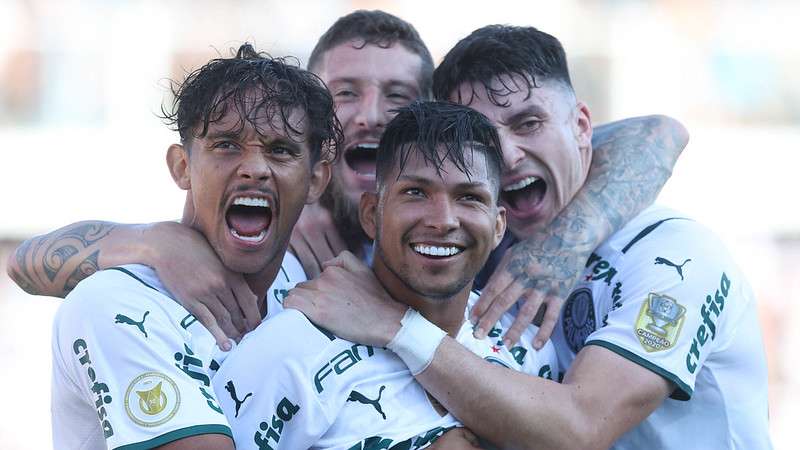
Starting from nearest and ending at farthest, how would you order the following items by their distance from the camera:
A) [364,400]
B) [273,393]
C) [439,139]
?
[273,393] < [364,400] < [439,139]

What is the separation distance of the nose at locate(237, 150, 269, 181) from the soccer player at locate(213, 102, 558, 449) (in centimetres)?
35

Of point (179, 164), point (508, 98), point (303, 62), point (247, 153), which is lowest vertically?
point (303, 62)

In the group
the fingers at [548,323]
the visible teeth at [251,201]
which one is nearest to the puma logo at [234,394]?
the visible teeth at [251,201]

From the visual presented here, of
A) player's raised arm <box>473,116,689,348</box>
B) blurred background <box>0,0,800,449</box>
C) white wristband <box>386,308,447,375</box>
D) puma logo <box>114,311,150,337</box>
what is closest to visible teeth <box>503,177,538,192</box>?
player's raised arm <box>473,116,689,348</box>

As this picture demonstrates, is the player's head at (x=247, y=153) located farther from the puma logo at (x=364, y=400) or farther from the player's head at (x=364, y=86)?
the player's head at (x=364, y=86)

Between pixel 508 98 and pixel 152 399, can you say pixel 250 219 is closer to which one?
pixel 152 399

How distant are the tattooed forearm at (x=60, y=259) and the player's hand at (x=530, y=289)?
1.19 meters

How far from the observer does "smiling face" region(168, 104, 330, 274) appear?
3.35m

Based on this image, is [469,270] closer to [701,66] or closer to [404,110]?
[404,110]

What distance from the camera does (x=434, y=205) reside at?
10.9 feet

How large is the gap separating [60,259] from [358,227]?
46.7 inches

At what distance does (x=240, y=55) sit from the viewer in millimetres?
3646

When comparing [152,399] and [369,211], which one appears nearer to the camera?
[152,399]

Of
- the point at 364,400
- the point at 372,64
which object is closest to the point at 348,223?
the point at 372,64
